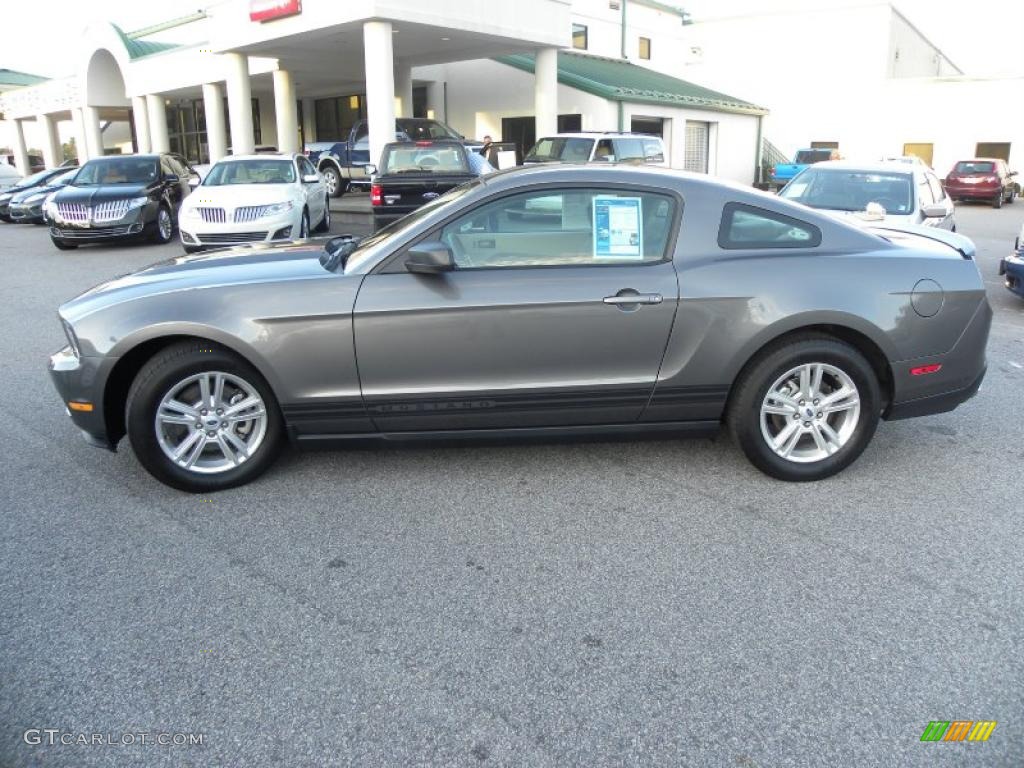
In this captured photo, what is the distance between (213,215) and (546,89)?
11.8m

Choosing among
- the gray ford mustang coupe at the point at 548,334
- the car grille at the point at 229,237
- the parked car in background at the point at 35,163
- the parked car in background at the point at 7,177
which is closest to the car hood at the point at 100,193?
the car grille at the point at 229,237

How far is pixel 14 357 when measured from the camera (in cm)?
698

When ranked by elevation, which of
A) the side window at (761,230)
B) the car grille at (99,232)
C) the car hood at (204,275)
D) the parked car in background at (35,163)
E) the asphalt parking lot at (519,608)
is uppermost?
the parked car in background at (35,163)

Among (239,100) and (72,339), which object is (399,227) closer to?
(72,339)

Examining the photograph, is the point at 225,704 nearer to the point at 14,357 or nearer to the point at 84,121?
the point at 14,357

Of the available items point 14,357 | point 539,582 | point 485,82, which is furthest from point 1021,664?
point 485,82

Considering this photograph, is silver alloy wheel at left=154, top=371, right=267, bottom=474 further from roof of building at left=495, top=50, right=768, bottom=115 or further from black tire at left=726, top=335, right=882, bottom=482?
roof of building at left=495, top=50, right=768, bottom=115

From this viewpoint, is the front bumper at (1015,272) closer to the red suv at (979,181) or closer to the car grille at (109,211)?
the car grille at (109,211)

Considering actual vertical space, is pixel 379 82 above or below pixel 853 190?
above

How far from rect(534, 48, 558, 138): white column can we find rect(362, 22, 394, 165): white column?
4.91 m

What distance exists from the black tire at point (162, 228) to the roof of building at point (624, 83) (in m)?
11.7

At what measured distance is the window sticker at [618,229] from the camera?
4.06 m

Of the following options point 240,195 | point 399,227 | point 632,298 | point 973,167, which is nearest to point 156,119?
point 240,195

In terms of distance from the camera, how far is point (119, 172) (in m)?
15.5
